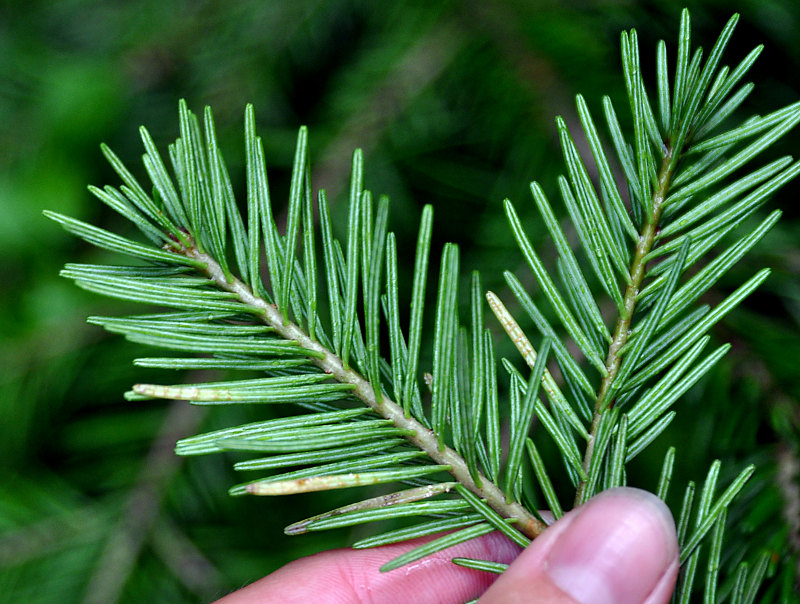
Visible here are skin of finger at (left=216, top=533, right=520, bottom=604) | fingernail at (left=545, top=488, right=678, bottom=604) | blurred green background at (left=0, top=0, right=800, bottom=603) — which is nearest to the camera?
fingernail at (left=545, top=488, right=678, bottom=604)

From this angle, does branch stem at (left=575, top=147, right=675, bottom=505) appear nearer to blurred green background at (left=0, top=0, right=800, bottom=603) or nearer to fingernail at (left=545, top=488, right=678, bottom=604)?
fingernail at (left=545, top=488, right=678, bottom=604)

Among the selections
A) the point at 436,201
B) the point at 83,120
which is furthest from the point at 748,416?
the point at 83,120

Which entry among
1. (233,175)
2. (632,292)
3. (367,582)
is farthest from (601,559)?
(233,175)

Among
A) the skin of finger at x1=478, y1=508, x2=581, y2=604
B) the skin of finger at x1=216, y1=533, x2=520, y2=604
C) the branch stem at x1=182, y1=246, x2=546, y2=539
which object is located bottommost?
the skin of finger at x1=216, y1=533, x2=520, y2=604

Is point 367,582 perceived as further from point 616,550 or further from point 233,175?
point 233,175

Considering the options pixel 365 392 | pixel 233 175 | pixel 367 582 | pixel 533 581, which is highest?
pixel 233 175

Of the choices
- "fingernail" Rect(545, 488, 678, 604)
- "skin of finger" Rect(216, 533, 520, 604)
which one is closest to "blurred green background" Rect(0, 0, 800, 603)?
"skin of finger" Rect(216, 533, 520, 604)

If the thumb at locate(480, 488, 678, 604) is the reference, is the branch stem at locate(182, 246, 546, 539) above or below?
above
